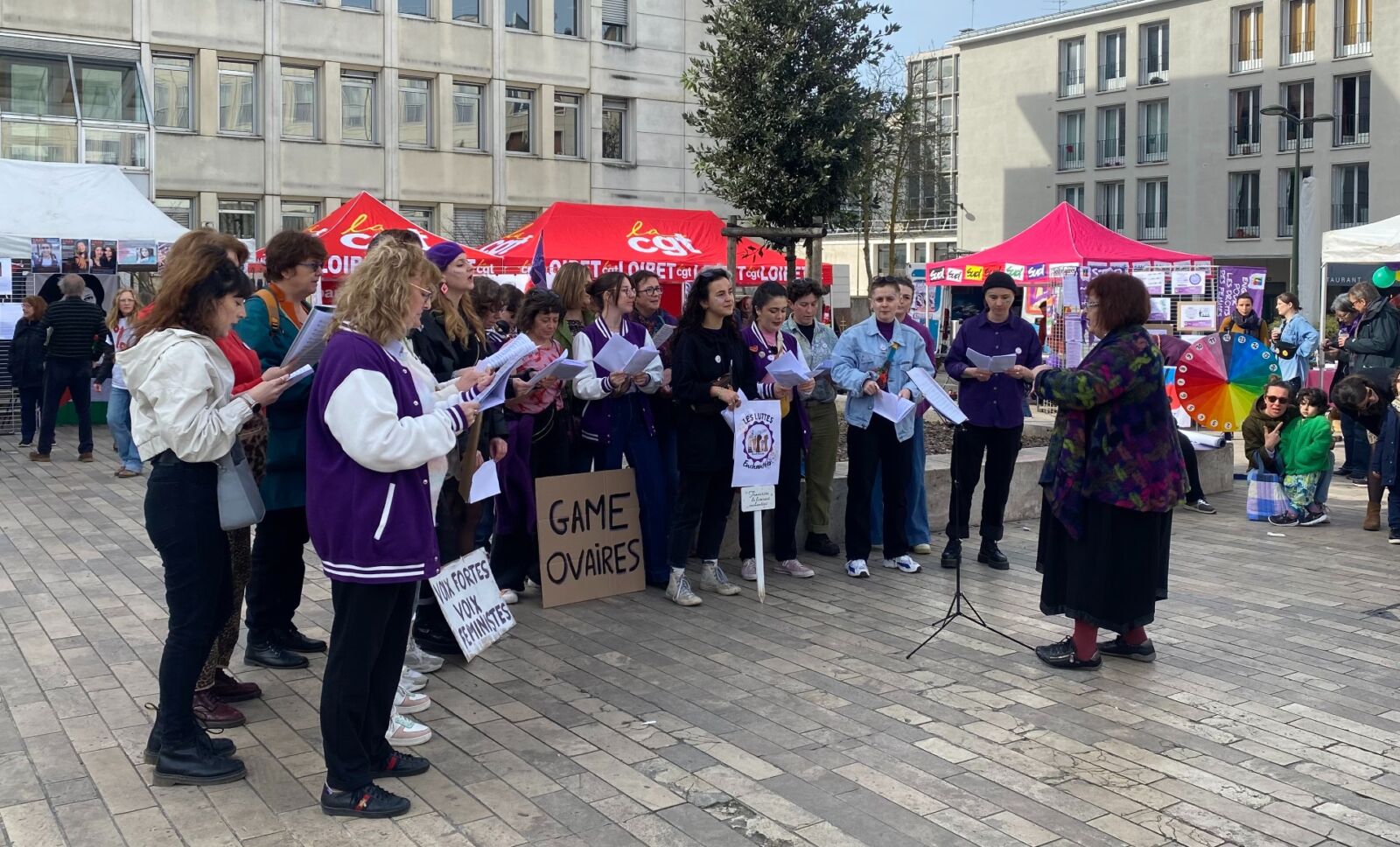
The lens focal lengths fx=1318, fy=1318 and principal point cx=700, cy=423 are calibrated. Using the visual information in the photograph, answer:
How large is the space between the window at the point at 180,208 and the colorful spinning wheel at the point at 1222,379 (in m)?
26.8

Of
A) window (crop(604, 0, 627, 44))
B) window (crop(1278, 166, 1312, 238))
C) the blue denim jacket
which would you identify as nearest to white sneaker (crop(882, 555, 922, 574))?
the blue denim jacket

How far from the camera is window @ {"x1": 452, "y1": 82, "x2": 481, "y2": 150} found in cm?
3525

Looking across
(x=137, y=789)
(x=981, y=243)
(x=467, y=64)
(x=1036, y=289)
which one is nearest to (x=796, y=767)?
(x=137, y=789)

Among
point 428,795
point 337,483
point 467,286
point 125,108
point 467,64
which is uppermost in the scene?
point 467,64

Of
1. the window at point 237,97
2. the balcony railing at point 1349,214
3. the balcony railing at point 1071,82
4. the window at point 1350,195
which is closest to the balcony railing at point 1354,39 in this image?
the window at point 1350,195

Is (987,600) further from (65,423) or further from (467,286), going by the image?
(65,423)

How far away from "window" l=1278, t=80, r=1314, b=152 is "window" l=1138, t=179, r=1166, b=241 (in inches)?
204

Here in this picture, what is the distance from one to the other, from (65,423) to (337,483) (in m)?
15.9

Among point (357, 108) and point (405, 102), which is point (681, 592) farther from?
point (405, 102)

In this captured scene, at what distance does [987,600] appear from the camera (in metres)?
7.60

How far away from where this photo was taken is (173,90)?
3161cm

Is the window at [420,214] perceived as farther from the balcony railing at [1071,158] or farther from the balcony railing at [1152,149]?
the balcony railing at [1071,158]

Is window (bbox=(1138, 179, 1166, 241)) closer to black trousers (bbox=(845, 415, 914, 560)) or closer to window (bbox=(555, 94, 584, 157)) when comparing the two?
window (bbox=(555, 94, 584, 157))

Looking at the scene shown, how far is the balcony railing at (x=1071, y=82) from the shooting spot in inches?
2239
